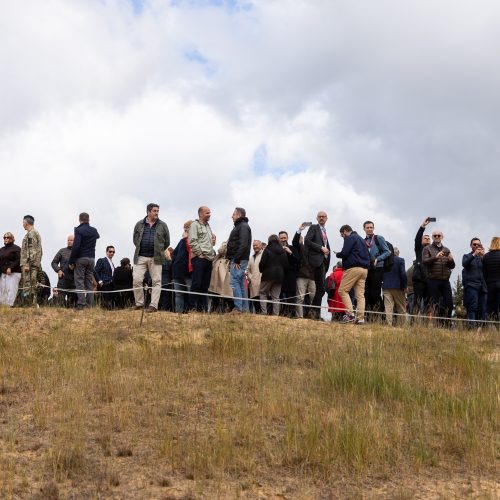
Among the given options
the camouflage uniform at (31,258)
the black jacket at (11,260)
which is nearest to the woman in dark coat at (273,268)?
the camouflage uniform at (31,258)

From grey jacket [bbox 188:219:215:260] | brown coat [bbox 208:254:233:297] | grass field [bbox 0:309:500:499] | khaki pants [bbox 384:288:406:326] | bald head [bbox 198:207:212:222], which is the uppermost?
bald head [bbox 198:207:212:222]

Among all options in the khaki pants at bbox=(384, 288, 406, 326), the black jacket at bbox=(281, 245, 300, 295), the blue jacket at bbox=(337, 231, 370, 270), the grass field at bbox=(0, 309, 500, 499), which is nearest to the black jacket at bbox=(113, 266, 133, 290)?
the grass field at bbox=(0, 309, 500, 499)

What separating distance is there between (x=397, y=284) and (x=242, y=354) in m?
4.50

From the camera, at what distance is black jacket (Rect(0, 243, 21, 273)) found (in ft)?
53.0

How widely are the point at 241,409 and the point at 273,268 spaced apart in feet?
18.6

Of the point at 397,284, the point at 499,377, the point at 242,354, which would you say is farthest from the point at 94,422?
the point at 397,284

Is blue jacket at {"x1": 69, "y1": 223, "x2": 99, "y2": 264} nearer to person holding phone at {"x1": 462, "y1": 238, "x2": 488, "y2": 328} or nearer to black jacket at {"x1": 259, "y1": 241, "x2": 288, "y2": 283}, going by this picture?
black jacket at {"x1": 259, "y1": 241, "x2": 288, "y2": 283}

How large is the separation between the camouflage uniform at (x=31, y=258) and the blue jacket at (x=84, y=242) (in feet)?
2.04

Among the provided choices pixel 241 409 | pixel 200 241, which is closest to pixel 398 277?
pixel 200 241

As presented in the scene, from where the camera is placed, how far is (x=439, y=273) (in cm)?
1588

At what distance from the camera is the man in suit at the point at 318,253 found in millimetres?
15977

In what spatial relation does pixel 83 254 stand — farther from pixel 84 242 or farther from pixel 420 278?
pixel 420 278

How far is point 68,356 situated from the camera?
1247cm

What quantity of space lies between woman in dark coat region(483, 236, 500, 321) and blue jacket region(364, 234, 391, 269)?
1.86m
